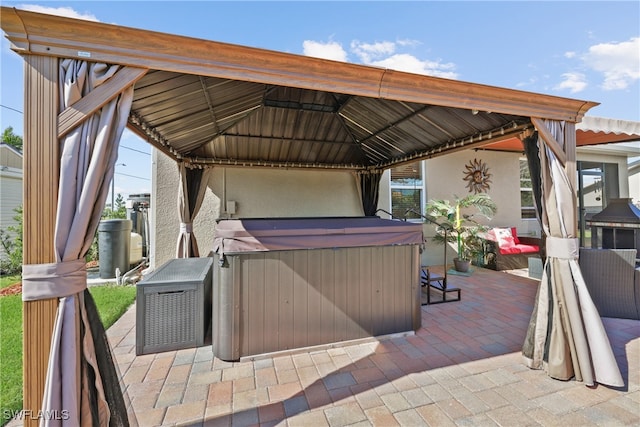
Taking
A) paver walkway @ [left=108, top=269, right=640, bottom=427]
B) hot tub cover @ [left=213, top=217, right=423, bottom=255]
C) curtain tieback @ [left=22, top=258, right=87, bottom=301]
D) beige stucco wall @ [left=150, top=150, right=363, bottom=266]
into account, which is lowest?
paver walkway @ [left=108, top=269, right=640, bottom=427]

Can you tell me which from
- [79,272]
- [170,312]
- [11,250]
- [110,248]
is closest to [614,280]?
[170,312]

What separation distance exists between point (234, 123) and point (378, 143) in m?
2.61

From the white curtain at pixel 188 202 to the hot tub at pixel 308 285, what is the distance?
2.34 meters

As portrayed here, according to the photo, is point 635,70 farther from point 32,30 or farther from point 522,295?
point 32,30

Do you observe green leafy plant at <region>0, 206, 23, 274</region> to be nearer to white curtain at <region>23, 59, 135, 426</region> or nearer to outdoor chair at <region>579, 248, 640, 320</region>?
white curtain at <region>23, 59, 135, 426</region>

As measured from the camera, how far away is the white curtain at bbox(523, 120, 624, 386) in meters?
2.29

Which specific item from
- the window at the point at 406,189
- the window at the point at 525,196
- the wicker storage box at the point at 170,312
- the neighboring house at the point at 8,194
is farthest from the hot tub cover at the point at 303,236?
the neighboring house at the point at 8,194

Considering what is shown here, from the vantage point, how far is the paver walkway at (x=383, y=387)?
6.30 feet

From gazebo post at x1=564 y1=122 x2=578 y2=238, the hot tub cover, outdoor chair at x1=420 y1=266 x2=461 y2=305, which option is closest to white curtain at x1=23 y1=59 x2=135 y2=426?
the hot tub cover

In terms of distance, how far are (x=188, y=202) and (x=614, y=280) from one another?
6.52 m

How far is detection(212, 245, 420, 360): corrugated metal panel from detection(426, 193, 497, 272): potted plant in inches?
144

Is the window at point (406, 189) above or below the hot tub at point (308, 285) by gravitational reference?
above

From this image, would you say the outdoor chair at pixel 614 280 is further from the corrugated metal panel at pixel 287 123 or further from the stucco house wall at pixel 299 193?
the stucco house wall at pixel 299 193

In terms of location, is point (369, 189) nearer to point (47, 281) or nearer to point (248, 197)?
point (248, 197)
